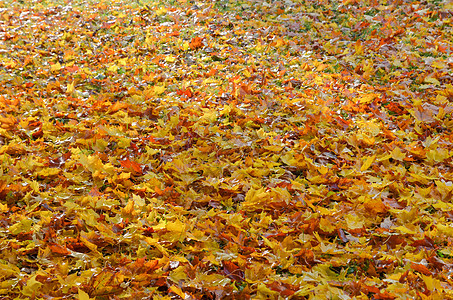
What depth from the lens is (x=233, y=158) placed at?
3.10 metres

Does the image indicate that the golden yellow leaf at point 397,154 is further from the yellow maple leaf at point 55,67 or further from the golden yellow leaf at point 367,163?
the yellow maple leaf at point 55,67

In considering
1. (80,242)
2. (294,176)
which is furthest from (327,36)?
(80,242)

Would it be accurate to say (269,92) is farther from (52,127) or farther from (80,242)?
(80,242)

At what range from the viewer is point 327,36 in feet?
17.0

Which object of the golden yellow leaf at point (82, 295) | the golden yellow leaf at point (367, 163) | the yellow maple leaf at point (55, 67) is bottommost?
the golden yellow leaf at point (367, 163)

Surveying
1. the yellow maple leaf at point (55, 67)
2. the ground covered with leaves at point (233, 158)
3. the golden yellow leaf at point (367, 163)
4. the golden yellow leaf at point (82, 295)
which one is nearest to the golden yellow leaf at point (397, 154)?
the ground covered with leaves at point (233, 158)

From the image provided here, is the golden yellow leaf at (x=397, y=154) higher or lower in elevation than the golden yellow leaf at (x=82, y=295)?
lower

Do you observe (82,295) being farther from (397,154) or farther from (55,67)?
(55,67)

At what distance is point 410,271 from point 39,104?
12.0 feet

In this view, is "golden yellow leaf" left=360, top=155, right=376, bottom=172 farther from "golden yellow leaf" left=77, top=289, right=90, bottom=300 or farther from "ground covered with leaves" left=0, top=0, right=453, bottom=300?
"golden yellow leaf" left=77, top=289, right=90, bottom=300

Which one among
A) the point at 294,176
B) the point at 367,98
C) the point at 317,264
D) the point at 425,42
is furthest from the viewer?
the point at 425,42

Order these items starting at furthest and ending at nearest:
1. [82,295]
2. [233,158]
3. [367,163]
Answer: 1. [233,158]
2. [367,163]
3. [82,295]

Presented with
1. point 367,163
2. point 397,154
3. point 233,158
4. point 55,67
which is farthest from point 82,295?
point 55,67

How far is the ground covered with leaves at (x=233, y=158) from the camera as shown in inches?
82.7
